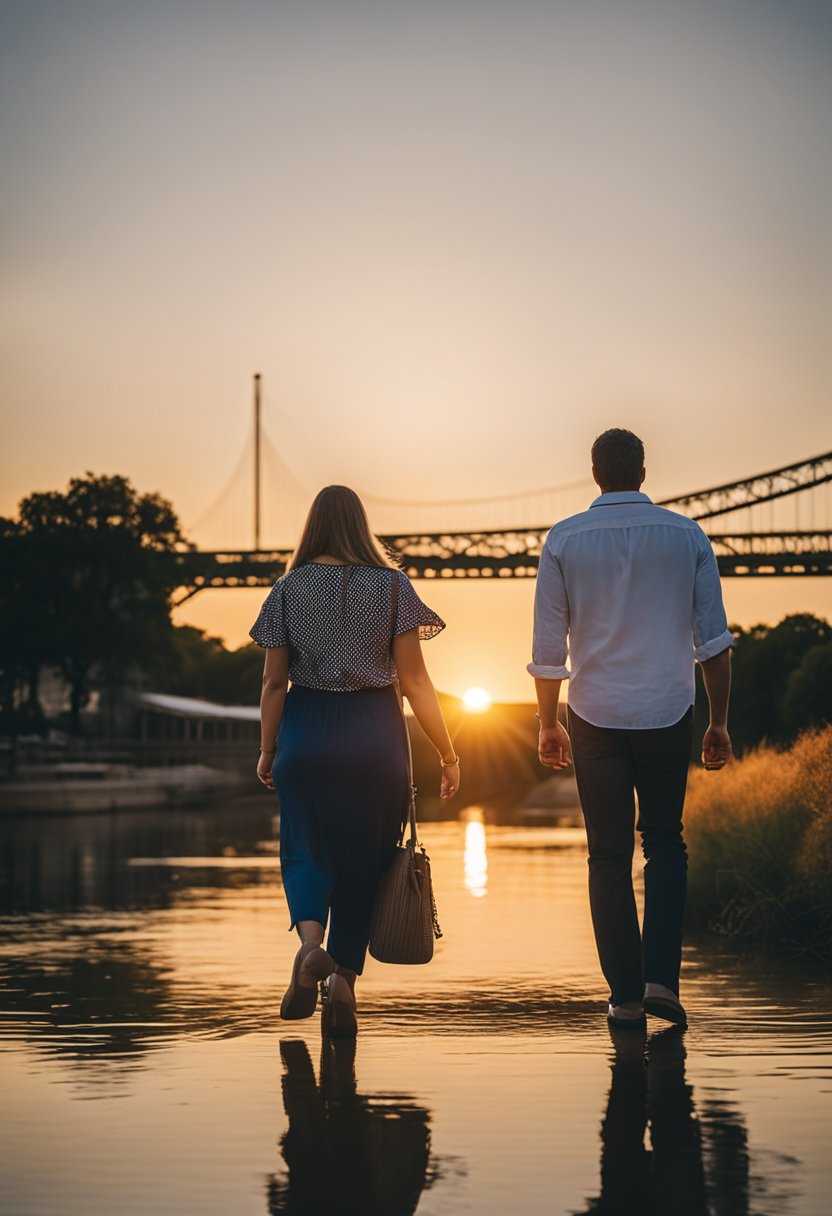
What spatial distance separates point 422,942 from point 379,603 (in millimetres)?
1092

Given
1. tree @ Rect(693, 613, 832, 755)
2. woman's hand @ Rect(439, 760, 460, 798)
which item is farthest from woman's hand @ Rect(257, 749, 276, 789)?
tree @ Rect(693, 613, 832, 755)

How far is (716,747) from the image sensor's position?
6.76 metres

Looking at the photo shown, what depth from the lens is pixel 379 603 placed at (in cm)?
703

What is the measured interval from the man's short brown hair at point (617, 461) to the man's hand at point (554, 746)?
848 mm

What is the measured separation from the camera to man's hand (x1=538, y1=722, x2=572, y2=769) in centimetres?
664

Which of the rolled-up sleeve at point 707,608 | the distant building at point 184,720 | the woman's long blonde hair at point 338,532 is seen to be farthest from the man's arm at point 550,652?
the distant building at point 184,720

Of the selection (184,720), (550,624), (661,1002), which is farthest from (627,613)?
(184,720)

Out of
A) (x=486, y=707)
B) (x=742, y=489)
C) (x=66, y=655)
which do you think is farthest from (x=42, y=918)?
(x=486, y=707)

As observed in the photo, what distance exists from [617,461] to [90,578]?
64181mm

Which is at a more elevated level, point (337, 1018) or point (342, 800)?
point (342, 800)

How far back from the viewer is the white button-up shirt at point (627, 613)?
6.75m

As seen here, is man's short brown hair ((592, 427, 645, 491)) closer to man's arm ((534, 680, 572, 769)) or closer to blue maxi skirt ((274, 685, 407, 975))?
man's arm ((534, 680, 572, 769))

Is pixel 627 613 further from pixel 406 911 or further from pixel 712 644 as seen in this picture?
pixel 406 911

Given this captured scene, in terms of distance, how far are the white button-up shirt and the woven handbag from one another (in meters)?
0.60
